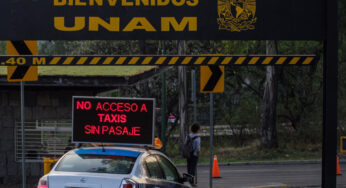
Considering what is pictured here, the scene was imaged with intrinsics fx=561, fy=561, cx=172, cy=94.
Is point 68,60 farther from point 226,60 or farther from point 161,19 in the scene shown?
point 226,60

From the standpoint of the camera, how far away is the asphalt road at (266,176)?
17312 mm

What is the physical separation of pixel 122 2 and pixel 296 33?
3.23 metres

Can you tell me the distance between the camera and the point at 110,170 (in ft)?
27.2

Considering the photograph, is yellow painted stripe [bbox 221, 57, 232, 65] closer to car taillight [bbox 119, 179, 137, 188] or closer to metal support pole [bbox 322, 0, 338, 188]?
metal support pole [bbox 322, 0, 338, 188]

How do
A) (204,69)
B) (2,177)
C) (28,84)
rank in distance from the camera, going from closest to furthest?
(204,69) < (28,84) < (2,177)

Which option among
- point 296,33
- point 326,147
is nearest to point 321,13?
point 296,33

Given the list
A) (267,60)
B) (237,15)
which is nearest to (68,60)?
(237,15)

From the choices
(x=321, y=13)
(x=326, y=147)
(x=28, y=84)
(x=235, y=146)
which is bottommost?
(x=235, y=146)

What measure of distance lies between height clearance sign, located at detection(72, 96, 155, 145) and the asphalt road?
560 centimetres

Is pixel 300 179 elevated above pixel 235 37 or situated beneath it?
situated beneath

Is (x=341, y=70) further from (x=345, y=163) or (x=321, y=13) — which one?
(x=321, y=13)

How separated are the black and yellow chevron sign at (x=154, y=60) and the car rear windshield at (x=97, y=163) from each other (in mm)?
1895

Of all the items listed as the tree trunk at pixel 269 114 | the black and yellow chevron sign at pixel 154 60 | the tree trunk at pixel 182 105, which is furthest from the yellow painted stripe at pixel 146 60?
the tree trunk at pixel 269 114

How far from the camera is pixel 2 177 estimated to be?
16203 millimetres
